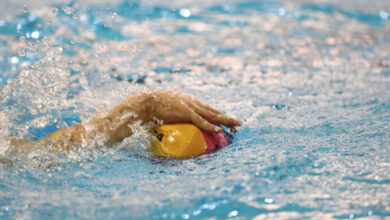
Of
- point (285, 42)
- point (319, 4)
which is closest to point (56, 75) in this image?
point (285, 42)

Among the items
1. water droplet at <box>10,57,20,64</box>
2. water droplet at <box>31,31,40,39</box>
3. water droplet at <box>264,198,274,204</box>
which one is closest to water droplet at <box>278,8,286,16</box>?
water droplet at <box>31,31,40,39</box>

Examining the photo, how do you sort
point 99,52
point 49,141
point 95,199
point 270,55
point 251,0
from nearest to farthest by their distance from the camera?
point 95,199, point 49,141, point 99,52, point 270,55, point 251,0

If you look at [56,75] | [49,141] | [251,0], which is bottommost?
[49,141]

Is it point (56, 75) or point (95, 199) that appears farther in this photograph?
point (56, 75)

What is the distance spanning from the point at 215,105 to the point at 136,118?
1049 mm

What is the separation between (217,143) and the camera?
2094mm

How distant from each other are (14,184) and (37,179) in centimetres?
9

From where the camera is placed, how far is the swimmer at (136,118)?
2057 mm

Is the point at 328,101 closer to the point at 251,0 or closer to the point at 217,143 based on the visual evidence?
the point at 217,143

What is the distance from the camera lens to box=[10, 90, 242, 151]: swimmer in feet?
6.75

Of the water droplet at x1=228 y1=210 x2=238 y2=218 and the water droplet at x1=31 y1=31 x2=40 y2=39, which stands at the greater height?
the water droplet at x1=31 y1=31 x2=40 y2=39

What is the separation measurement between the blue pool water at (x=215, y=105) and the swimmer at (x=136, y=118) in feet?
0.19

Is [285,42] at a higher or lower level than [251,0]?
lower

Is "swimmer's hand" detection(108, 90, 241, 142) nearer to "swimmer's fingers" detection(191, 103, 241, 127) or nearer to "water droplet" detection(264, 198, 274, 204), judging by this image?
"swimmer's fingers" detection(191, 103, 241, 127)
